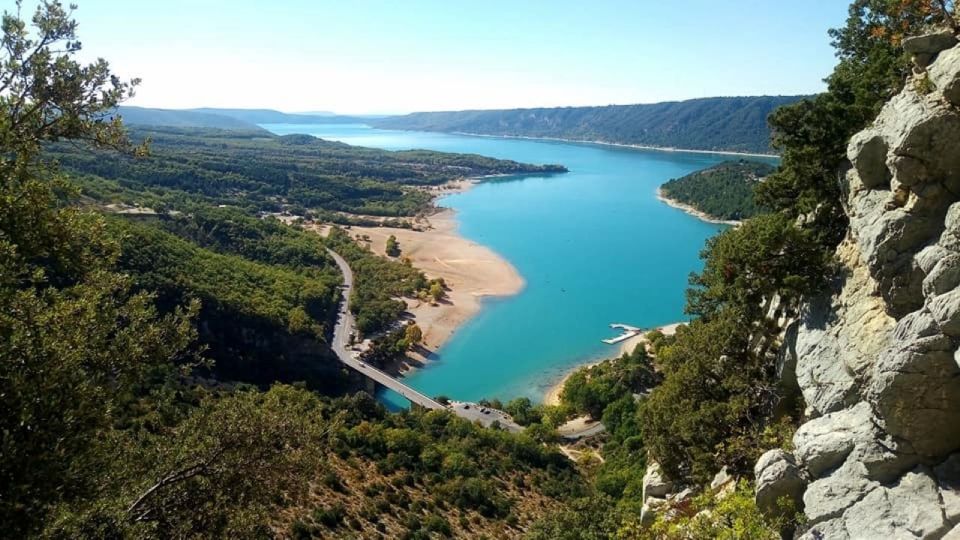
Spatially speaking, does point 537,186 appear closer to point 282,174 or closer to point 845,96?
point 282,174

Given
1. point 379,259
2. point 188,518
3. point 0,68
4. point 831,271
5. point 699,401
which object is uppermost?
point 0,68

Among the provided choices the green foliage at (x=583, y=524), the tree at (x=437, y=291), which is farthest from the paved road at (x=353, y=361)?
the green foliage at (x=583, y=524)

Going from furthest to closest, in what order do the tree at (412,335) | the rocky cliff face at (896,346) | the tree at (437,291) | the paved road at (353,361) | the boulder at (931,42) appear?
the tree at (437,291) → the tree at (412,335) → the paved road at (353,361) → the boulder at (931,42) → the rocky cliff face at (896,346)

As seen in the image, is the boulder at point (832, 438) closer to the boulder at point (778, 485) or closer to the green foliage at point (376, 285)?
the boulder at point (778, 485)

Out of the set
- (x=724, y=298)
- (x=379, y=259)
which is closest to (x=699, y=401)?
(x=724, y=298)

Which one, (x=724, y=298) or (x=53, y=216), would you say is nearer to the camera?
(x=53, y=216)

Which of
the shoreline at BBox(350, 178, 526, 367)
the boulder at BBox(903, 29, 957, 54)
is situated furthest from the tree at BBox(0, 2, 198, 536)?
the shoreline at BBox(350, 178, 526, 367)

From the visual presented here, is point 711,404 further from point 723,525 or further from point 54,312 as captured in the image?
point 54,312
